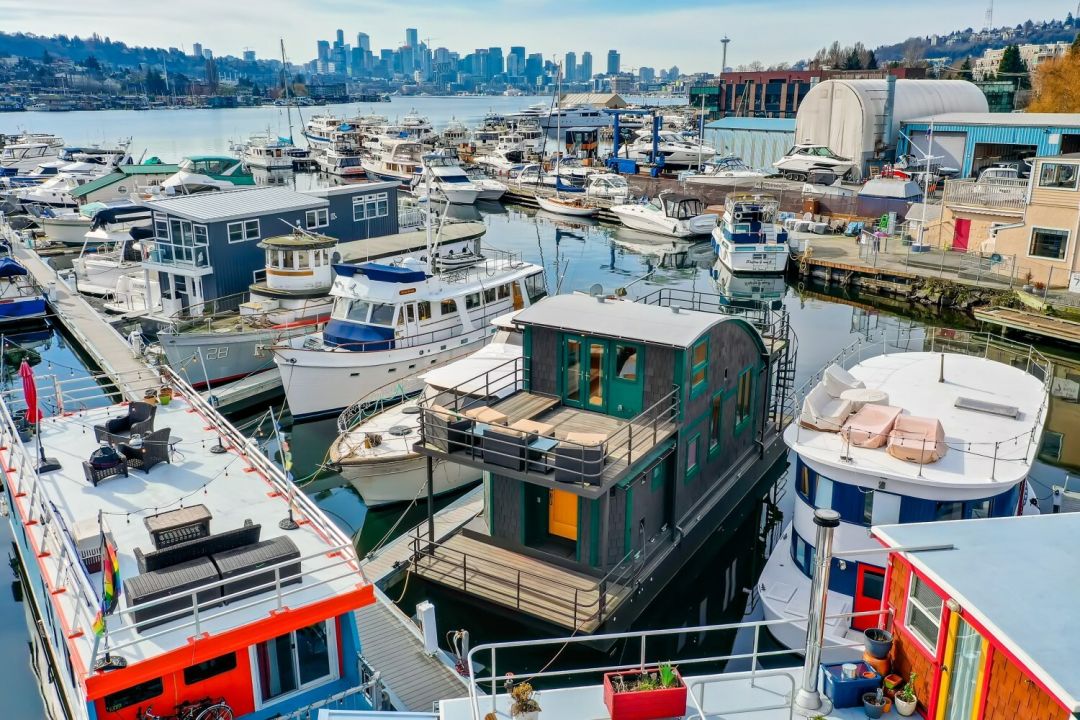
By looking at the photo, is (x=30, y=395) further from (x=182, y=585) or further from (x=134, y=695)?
(x=134, y=695)

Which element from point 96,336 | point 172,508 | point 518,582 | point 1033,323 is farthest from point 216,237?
point 1033,323

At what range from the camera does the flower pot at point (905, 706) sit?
33.7ft

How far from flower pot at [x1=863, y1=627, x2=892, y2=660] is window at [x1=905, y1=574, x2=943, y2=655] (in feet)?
1.32

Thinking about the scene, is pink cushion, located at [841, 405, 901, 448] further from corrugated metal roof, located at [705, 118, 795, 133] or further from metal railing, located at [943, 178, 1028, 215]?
corrugated metal roof, located at [705, 118, 795, 133]

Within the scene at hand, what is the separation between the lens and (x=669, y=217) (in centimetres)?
6588

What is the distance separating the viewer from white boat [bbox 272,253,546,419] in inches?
1137

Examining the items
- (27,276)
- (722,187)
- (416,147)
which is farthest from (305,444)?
(416,147)

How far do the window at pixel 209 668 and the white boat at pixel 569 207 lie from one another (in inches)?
2496

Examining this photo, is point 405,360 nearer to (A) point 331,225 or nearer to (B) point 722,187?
(A) point 331,225

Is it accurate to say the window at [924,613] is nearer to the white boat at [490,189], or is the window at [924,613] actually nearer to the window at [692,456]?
the window at [692,456]

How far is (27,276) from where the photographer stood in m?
43.2

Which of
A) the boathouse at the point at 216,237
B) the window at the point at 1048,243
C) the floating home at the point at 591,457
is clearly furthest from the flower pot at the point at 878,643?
the window at the point at 1048,243

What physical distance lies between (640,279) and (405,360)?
26202mm

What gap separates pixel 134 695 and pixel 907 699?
9911mm
